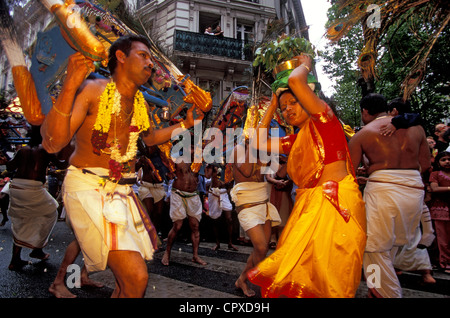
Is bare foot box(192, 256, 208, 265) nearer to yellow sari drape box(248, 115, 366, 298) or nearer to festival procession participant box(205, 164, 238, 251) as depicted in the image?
festival procession participant box(205, 164, 238, 251)

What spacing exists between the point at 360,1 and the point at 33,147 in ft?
17.8

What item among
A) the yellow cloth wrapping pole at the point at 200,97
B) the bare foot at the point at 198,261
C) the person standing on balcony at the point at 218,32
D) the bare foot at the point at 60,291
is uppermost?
the person standing on balcony at the point at 218,32

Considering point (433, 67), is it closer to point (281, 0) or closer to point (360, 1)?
point (360, 1)

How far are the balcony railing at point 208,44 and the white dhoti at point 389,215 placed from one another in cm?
1427

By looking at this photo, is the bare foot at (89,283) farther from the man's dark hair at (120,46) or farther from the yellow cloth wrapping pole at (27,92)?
the man's dark hair at (120,46)

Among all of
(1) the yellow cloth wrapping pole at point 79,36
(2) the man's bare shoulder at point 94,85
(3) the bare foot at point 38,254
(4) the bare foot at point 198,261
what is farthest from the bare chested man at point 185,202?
A: (1) the yellow cloth wrapping pole at point 79,36

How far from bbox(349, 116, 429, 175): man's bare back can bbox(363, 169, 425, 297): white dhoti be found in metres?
0.09

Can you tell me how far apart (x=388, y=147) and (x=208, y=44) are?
15273mm

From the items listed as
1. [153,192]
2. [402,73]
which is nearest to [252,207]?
[153,192]

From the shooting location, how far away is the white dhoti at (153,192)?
7.74 meters

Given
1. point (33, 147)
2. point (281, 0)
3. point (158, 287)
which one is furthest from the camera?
point (281, 0)

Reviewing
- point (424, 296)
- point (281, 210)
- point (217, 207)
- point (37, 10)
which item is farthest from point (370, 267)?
point (217, 207)

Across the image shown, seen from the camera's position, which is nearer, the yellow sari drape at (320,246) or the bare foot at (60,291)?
the yellow sari drape at (320,246)

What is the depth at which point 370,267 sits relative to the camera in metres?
2.98
